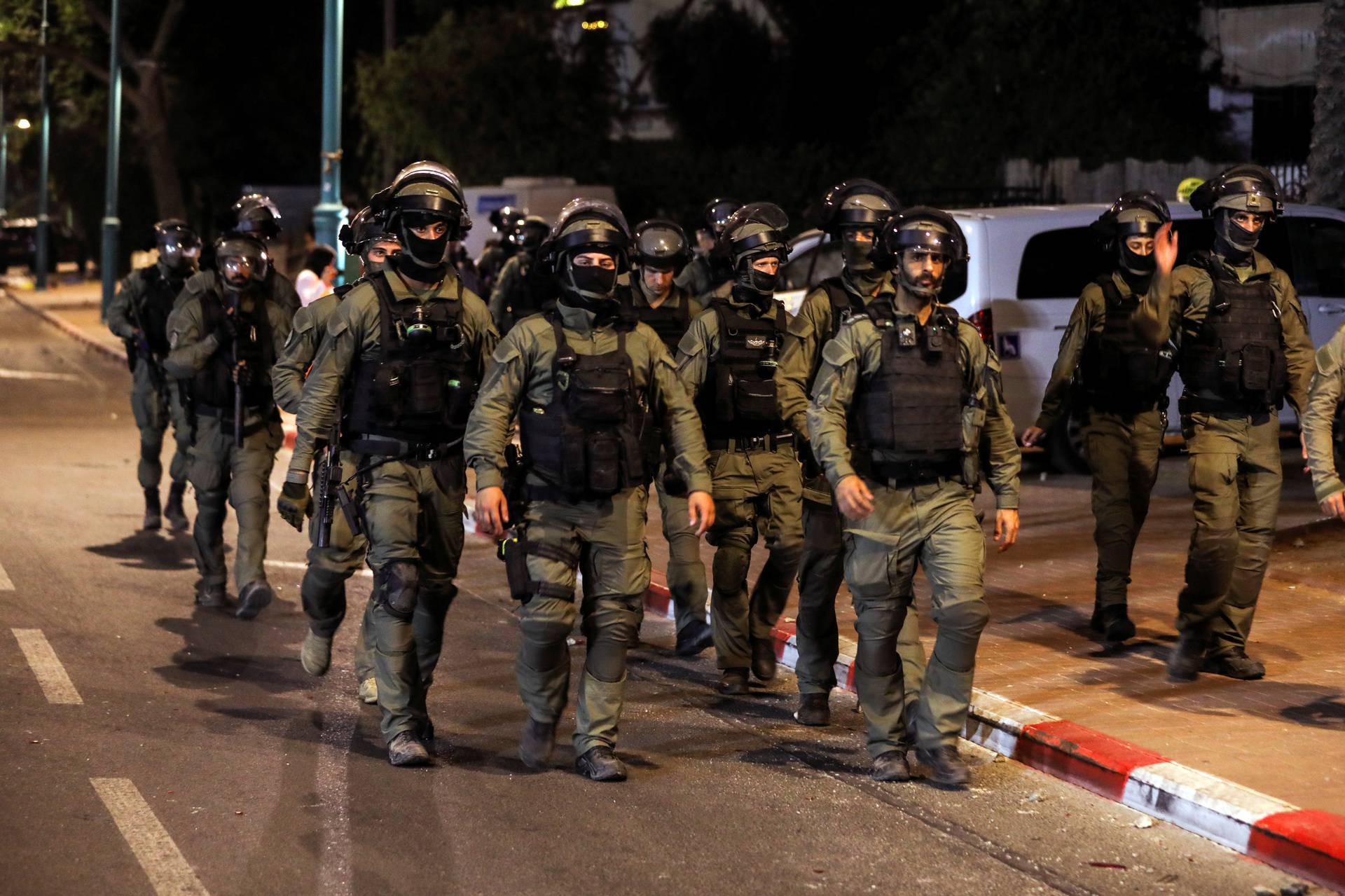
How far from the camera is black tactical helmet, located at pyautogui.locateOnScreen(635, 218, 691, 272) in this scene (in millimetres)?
8172

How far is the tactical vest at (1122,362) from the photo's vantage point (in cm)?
832

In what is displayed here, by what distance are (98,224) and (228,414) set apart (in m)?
50.9

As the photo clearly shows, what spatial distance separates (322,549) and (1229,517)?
3.73 m

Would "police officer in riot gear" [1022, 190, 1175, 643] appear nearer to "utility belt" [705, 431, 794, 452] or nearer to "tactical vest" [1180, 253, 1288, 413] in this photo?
"tactical vest" [1180, 253, 1288, 413]

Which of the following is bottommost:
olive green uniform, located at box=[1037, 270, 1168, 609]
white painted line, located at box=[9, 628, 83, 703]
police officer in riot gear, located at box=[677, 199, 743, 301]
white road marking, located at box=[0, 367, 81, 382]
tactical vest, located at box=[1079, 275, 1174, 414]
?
white painted line, located at box=[9, 628, 83, 703]

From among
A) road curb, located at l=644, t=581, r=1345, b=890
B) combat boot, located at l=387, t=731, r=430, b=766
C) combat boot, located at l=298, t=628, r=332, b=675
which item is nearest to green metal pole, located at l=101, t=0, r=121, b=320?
combat boot, located at l=298, t=628, r=332, b=675

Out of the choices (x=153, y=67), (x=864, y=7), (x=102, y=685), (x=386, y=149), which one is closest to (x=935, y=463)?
(x=102, y=685)

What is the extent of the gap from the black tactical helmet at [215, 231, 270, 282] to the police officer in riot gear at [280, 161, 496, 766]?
7.56 feet

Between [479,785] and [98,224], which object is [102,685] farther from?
[98,224]

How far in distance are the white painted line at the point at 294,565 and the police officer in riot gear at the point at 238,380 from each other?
1503mm

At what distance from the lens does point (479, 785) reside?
254 inches

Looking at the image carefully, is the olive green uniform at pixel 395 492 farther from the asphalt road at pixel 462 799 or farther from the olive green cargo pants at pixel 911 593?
the olive green cargo pants at pixel 911 593

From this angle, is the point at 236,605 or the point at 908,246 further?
the point at 236,605

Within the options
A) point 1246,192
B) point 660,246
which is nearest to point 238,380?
point 660,246
